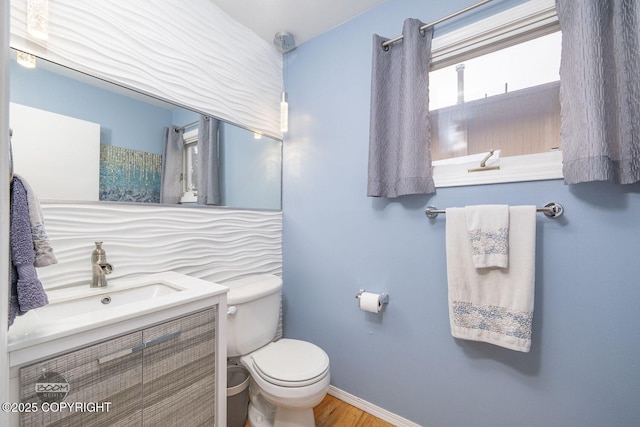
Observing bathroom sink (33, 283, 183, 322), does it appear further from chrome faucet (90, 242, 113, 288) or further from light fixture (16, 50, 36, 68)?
light fixture (16, 50, 36, 68)

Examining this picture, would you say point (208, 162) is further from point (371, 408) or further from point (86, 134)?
point (371, 408)

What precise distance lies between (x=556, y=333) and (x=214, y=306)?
56.5 inches

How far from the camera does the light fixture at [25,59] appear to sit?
0.92m

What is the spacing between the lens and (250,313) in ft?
4.50

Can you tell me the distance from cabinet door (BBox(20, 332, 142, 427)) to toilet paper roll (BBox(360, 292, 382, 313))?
1.04 m

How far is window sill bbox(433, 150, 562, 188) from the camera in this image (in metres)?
1.08

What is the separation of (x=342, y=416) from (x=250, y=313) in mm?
827

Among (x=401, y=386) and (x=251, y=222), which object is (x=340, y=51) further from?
(x=401, y=386)

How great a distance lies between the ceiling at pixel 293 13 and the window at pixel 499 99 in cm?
61

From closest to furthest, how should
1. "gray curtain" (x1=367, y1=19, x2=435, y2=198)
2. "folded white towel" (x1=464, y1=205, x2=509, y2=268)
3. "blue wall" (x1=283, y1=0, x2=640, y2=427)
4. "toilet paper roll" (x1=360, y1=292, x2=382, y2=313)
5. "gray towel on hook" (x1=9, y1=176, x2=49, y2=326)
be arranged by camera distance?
1. "gray towel on hook" (x1=9, y1=176, x2=49, y2=326)
2. "blue wall" (x1=283, y1=0, x2=640, y2=427)
3. "folded white towel" (x1=464, y1=205, x2=509, y2=268)
4. "gray curtain" (x1=367, y1=19, x2=435, y2=198)
5. "toilet paper roll" (x1=360, y1=292, x2=382, y2=313)

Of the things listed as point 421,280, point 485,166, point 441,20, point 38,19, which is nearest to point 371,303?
point 421,280

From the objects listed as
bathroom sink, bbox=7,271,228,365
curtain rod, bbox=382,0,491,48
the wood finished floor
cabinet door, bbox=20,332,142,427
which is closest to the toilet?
the wood finished floor

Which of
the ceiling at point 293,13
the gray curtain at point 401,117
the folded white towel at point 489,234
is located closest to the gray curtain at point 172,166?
the ceiling at point 293,13

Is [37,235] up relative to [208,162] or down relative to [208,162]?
down
